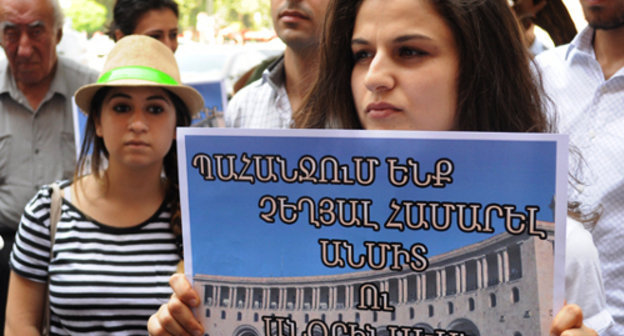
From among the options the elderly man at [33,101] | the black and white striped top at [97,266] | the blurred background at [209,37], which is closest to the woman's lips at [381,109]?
the black and white striped top at [97,266]

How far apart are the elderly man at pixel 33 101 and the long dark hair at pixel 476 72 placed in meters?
2.61

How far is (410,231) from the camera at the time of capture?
4.59ft

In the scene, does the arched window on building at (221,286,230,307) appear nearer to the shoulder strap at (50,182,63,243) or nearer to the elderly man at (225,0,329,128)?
the shoulder strap at (50,182,63,243)

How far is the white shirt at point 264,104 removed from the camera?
10.9 feet

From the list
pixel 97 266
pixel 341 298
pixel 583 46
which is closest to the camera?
pixel 341 298

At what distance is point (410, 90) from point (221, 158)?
371 mm

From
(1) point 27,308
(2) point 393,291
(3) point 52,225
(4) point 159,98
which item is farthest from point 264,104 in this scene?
(2) point 393,291

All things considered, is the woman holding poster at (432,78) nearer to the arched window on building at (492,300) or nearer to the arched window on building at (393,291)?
the arched window on building at (492,300)

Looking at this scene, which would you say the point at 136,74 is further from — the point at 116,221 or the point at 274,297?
the point at 274,297

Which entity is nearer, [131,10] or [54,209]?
[54,209]

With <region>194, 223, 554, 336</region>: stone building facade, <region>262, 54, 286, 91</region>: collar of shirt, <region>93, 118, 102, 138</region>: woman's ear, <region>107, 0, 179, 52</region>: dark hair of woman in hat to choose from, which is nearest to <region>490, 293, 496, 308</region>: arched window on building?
<region>194, 223, 554, 336</region>: stone building facade

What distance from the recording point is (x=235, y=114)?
11.3 ft

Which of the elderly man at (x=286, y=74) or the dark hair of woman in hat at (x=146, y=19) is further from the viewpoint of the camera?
the dark hair of woman in hat at (x=146, y=19)

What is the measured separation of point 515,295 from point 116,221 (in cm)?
163
